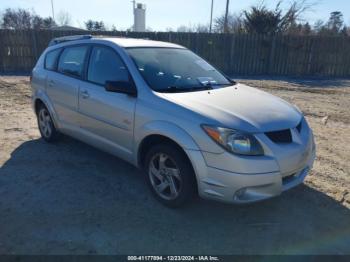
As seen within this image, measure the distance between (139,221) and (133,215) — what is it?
0.13 meters

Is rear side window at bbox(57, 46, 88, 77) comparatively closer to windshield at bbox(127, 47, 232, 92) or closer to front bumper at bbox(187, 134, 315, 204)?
windshield at bbox(127, 47, 232, 92)

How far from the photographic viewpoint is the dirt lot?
2971mm

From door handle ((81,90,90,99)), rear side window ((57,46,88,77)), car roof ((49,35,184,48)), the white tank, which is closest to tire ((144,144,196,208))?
door handle ((81,90,90,99))

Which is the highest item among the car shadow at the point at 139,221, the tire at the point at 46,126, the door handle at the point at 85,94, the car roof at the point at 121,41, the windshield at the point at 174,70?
the car roof at the point at 121,41

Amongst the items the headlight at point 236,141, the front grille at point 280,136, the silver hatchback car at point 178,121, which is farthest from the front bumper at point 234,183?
the front grille at point 280,136

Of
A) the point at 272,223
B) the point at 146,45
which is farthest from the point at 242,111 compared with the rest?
the point at 146,45

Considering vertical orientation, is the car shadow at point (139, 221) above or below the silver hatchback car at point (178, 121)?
below

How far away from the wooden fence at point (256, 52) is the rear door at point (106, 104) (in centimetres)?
1159

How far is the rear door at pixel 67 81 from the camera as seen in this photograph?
4512mm

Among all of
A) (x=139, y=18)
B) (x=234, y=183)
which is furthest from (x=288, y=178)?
(x=139, y=18)

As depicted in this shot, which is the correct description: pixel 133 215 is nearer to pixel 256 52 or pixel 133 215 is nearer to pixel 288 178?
pixel 288 178

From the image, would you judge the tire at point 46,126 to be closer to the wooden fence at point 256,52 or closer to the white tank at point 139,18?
the wooden fence at point 256,52

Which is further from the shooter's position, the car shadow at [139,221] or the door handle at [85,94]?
the door handle at [85,94]

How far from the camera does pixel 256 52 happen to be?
15727 millimetres
